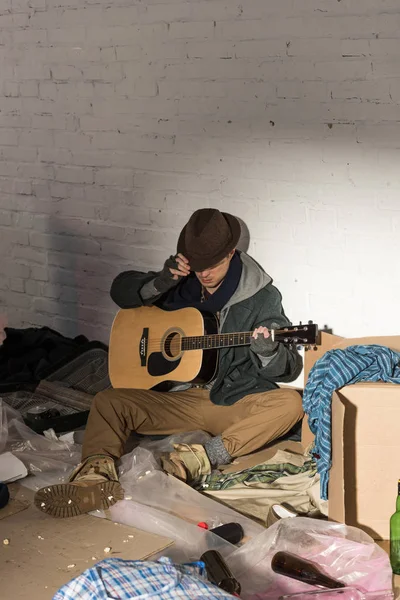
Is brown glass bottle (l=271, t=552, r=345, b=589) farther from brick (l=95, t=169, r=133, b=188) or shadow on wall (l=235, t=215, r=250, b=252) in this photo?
brick (l=95, t=169, r=133, b=188)

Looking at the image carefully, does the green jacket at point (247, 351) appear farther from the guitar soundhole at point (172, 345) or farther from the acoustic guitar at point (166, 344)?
the guitar soundhole at point (172, 345)

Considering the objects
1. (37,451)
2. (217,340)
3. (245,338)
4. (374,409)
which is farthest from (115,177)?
(374,409)

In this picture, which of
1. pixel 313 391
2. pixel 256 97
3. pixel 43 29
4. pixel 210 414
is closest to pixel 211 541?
pixel 313 391

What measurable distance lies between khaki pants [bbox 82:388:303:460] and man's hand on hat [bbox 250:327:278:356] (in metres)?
0.26

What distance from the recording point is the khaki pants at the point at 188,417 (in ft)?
12.2

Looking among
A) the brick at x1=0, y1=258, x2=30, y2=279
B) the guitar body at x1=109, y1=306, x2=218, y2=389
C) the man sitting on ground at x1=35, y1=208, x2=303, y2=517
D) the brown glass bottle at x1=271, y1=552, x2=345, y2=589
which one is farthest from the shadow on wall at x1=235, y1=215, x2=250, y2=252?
the brown glass bottle at x1=271, y1=552, x2=345, y2=589

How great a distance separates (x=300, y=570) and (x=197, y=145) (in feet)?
7.65

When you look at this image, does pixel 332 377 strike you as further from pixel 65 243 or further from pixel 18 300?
pixel 18 300

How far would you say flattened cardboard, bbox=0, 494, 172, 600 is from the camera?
2.66 meters

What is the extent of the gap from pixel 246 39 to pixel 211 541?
2261 millimetres

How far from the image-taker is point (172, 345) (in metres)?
3.94

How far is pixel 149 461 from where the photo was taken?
3.57 meters

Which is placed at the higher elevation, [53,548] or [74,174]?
[74,174]

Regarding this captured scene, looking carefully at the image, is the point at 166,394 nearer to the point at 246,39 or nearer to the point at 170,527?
the point at 170,527
